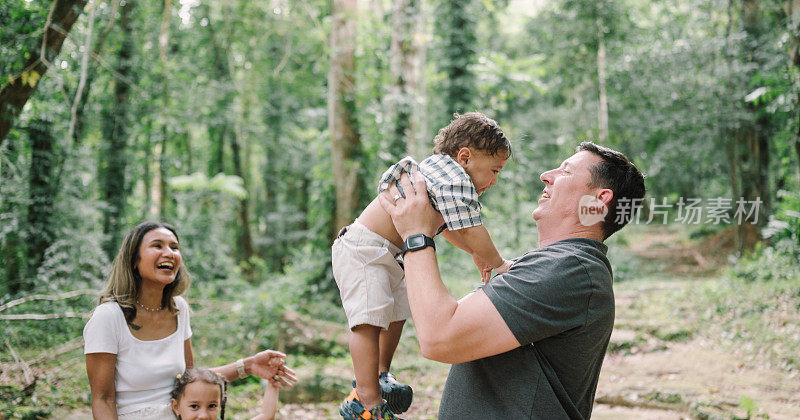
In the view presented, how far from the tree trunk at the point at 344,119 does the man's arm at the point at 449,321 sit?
6.47m

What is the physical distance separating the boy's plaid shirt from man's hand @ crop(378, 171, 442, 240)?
9 cm

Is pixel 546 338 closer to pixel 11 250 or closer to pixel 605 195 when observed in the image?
pixel 605 195

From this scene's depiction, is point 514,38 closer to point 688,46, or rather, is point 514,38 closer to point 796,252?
point 688,46

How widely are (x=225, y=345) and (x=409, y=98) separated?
4.39 m

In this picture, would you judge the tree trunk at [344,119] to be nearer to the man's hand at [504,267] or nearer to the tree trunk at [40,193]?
the tree trunk at [40,193]

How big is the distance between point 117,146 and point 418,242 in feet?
31.3

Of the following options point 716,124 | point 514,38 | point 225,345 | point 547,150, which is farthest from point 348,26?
point 514,38

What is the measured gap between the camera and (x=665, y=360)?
18.7 feet

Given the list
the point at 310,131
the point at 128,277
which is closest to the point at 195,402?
the point at 128,277

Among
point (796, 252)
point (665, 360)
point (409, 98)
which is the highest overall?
point (409, 98)

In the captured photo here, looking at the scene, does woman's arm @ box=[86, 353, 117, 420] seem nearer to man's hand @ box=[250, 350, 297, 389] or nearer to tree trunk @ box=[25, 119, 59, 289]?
man's hand @ box=[250, 350, 297, 389]

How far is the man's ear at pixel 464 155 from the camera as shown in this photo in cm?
246

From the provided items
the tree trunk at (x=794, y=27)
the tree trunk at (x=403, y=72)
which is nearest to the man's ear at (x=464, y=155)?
the tree trunk at (x=794, y=27)

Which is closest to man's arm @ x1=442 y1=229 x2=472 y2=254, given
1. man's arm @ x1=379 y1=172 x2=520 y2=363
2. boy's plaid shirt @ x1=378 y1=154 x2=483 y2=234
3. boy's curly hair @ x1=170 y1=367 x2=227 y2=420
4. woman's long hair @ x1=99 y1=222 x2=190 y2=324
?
boy's plaid shirt @ x1=378 y1=154 x2=483 y2=234
